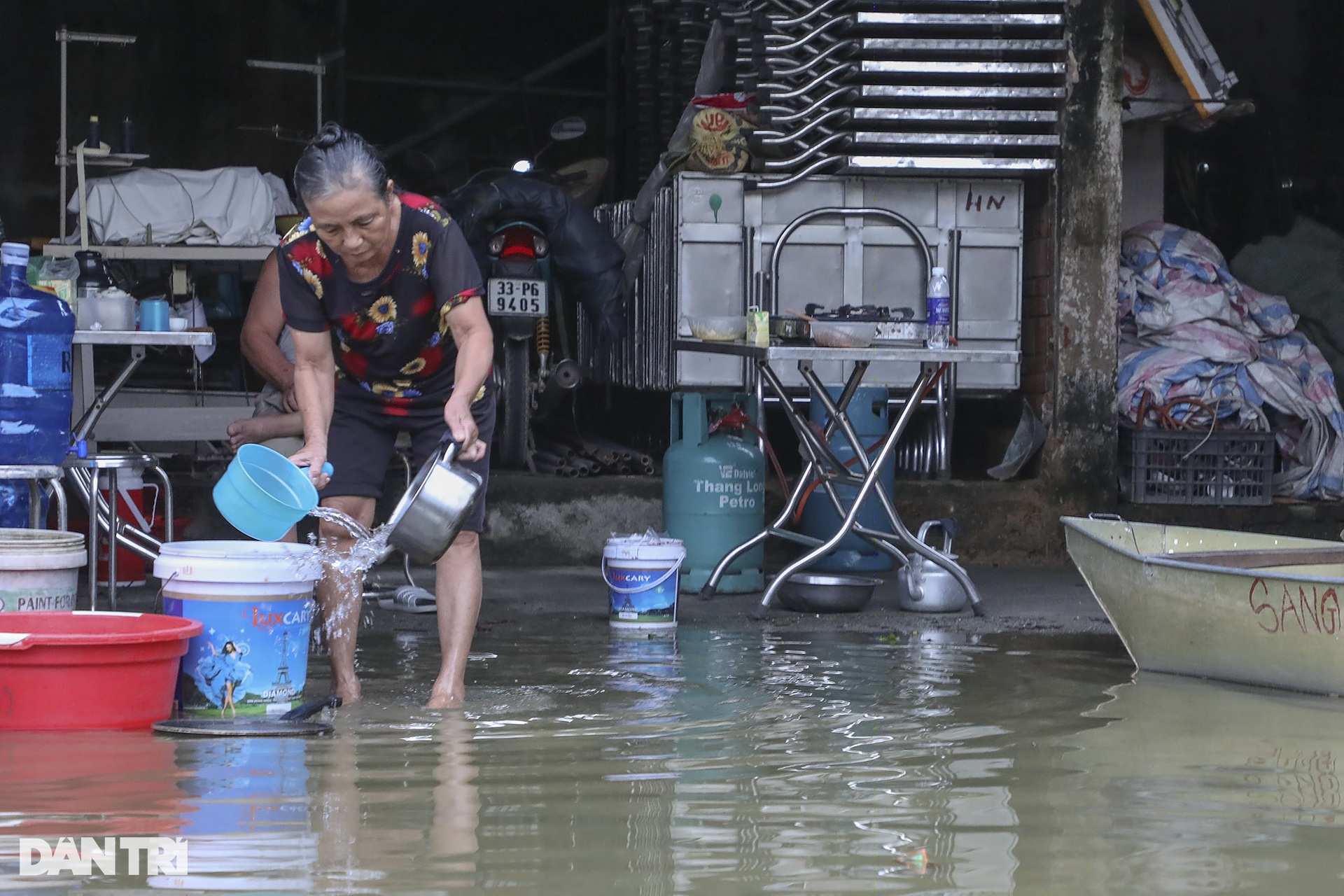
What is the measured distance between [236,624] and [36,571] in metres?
0.64

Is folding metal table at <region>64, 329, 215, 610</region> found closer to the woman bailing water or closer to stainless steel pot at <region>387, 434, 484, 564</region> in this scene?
the woman bailing water

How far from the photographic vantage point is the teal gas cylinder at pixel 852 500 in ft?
23.0

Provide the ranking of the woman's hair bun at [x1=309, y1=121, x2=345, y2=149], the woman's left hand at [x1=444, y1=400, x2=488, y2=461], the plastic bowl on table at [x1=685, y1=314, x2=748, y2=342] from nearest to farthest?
the woman's hair bun at [x1=309, y1=121, x2=345, y2=149] → the woman's left hand at [x1=444, y1=400, x2=488, y2=461] → the plastic bowl on table at [x1=685, y1=314, x2=748, y2=342]

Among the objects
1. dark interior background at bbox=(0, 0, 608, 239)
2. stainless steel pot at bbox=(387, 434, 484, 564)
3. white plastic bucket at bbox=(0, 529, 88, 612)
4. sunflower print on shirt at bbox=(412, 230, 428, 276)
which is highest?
dark interior background at bbox=(0, 0, 608, 239)

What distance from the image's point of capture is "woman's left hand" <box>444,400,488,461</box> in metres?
3.95

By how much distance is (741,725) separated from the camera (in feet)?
13.0

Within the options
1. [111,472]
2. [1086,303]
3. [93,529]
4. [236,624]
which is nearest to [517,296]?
[1086,303]

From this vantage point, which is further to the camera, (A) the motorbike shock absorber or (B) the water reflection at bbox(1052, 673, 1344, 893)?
(A) the motorbike shock absorber

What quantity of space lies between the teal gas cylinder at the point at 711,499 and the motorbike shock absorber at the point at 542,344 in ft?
5.30

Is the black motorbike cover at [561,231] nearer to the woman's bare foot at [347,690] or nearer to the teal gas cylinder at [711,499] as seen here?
the teal gas cylinder at [711,499]

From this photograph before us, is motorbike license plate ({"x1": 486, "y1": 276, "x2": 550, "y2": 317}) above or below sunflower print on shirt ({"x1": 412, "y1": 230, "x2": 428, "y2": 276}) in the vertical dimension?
above

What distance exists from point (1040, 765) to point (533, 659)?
78.4 inches

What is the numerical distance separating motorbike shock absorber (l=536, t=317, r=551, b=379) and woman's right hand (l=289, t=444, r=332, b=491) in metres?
3.98

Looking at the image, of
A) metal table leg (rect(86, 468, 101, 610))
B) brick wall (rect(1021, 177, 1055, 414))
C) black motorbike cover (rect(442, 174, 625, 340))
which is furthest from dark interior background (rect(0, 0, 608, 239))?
metal table leg (rect(86, 468, 101, 610))
